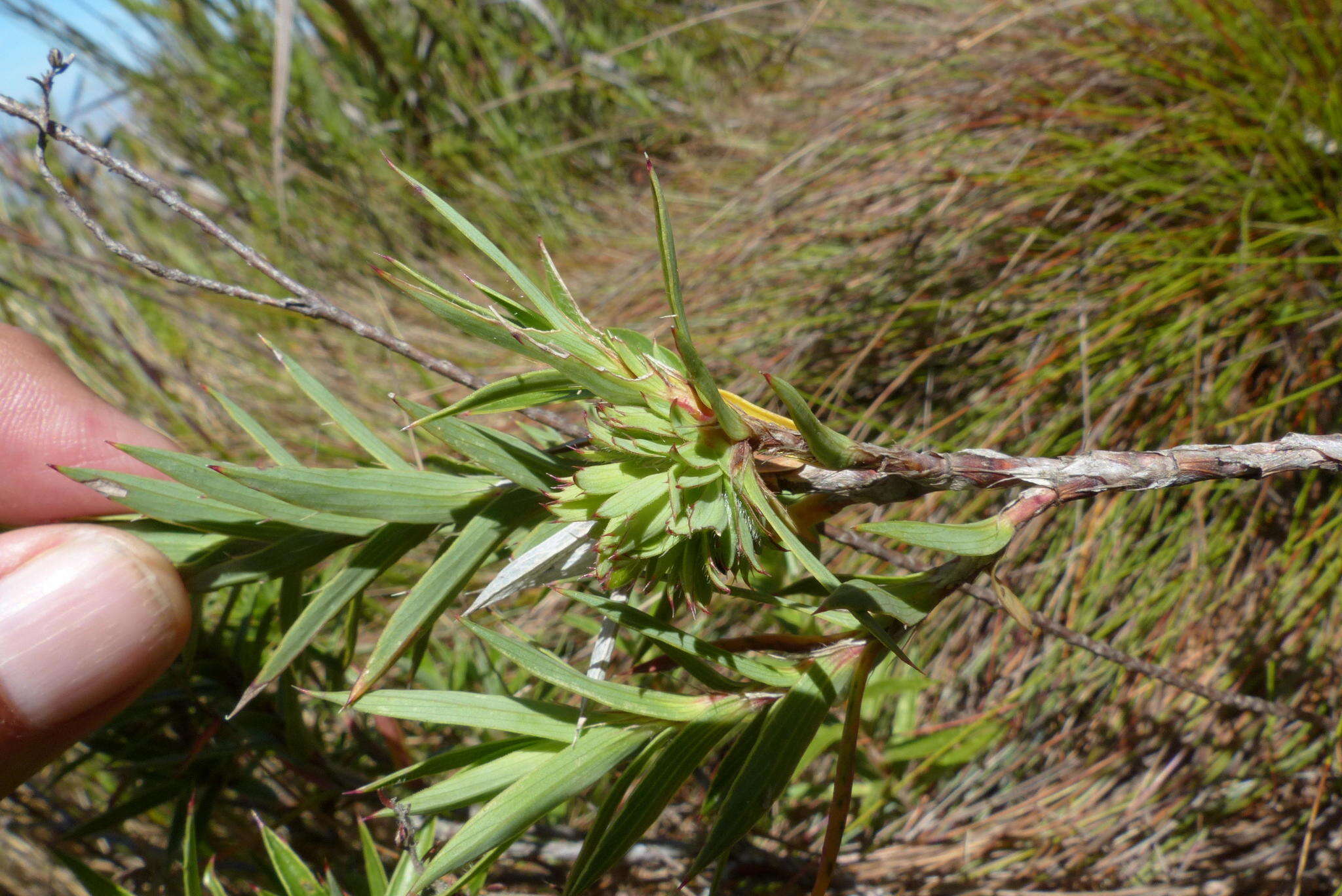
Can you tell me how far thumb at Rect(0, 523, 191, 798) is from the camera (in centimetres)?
74

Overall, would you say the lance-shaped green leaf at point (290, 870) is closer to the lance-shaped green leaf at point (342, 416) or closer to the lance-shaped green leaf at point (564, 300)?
the lance-shaped green leaf at point (342, 416)

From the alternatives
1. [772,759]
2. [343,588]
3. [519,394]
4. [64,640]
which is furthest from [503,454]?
[64,640]

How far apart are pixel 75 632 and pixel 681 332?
0.73 meters

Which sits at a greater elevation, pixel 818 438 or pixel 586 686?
pixel 818 438

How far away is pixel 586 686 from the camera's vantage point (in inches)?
21.6

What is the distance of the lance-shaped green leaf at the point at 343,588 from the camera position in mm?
623

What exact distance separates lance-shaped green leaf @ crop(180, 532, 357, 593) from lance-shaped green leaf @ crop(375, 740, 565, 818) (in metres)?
0.22

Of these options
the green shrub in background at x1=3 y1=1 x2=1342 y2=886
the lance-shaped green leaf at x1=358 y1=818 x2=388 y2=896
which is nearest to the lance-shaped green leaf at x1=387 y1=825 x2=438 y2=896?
the lance-shaped green leaf at x1=358 y1=818 x2=388 y2=896

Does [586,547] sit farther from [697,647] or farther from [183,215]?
[183,215]

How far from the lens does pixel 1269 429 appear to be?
1348 millimetres

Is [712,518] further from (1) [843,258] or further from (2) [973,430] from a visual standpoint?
(1) [843,258]

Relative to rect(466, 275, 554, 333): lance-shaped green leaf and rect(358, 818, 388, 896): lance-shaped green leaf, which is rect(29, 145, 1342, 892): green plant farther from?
rect(358, 818, 388, 896): lance-shaped green leaf

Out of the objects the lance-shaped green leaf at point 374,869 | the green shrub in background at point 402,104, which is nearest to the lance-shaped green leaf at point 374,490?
the lance-shaped green leaf at point 374,869

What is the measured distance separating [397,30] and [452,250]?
854 millimetres
